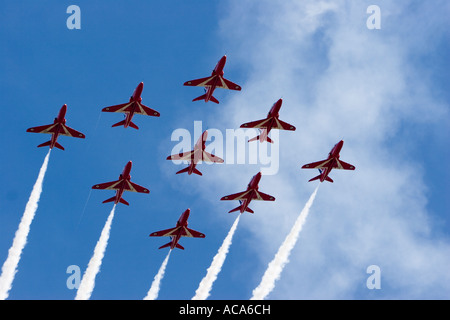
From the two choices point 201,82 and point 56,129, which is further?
point 201,82

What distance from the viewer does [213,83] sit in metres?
110

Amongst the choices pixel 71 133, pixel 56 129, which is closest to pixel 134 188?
pixel 71 133

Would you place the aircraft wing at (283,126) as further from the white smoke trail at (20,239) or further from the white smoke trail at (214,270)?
the white smoke trail at (20,239)

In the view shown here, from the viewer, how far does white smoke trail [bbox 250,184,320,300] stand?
98.5 metres

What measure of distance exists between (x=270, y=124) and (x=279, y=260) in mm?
23348

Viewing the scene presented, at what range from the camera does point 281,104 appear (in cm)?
10600

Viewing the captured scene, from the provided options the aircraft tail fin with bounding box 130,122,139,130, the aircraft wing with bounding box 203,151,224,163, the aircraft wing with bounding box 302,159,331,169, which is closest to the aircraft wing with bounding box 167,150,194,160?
the aircraft wing with bounding box 203,151,224,163

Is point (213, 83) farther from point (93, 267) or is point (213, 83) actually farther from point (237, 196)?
point (93, 267)

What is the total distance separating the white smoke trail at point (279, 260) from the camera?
9850 cm

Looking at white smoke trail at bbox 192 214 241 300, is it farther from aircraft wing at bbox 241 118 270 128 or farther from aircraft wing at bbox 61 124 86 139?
aircraft wing at bbox 61 124 86 139

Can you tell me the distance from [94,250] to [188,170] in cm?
2143
